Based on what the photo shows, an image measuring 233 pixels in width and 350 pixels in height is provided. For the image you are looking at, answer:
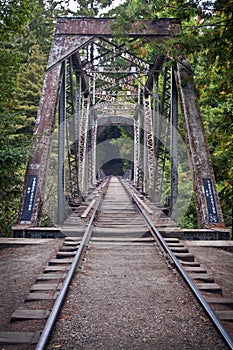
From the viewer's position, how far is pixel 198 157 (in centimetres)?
858

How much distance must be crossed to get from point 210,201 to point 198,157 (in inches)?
40.4

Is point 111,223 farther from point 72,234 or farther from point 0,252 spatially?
point 0,252

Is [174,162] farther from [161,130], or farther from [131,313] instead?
[131,313]

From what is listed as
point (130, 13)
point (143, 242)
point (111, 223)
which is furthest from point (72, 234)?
point (130, 13)

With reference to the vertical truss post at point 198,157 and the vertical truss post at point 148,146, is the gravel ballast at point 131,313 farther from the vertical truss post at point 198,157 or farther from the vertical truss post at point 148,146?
the vertical truss post at point 148,146

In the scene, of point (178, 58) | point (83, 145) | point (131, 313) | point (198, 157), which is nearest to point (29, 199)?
point (198, 157)

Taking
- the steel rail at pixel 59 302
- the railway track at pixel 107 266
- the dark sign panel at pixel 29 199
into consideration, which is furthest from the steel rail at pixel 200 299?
the dark sign panel at pixel 29 199

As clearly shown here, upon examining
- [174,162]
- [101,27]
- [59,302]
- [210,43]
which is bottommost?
[59,302]

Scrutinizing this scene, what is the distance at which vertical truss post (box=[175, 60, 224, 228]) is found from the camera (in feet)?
26.5

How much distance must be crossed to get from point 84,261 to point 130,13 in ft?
17.2

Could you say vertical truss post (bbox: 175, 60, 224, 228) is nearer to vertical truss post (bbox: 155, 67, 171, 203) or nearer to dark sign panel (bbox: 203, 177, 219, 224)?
dark sign panel (bbox: 203, 177, 219, 224)

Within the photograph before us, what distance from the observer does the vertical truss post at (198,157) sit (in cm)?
806

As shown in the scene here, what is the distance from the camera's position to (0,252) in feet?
23.2

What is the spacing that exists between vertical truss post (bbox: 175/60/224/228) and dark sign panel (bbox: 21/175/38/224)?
3.39 meters
